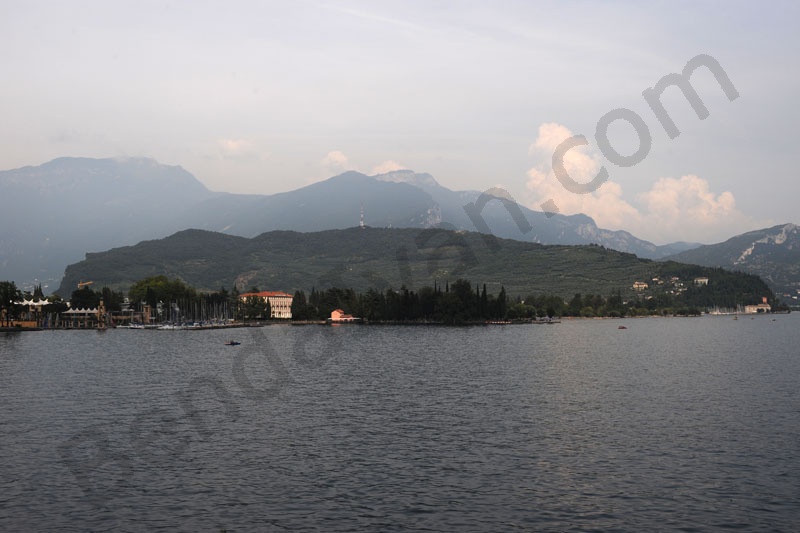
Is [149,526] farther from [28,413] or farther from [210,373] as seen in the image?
[210,373]

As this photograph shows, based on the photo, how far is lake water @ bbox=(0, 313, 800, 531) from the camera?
124 ft

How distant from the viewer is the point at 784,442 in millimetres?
53656

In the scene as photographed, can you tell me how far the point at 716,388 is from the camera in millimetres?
86000

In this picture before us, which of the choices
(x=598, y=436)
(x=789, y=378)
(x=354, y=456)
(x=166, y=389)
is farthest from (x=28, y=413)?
(x=789, y=378)

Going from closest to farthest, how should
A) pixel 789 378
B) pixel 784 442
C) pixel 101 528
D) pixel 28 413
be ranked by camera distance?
1. pixel 101 528
2. pixel 784 442
3. pixel 28 413
4. pixel 789 378

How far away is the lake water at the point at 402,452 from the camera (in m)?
37.7

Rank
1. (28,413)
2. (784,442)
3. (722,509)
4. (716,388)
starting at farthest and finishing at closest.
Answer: (716,388), (28,413), (784,442), (722,509)

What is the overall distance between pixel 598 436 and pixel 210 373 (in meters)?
68.5

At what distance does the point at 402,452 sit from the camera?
5116 centimetres

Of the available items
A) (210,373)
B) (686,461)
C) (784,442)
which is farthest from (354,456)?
(210,373)

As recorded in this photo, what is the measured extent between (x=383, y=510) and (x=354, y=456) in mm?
11804

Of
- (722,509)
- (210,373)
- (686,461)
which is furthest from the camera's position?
(210,373)

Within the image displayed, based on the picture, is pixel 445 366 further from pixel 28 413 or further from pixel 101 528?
pixel 101 528

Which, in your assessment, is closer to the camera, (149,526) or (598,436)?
(149,526)
